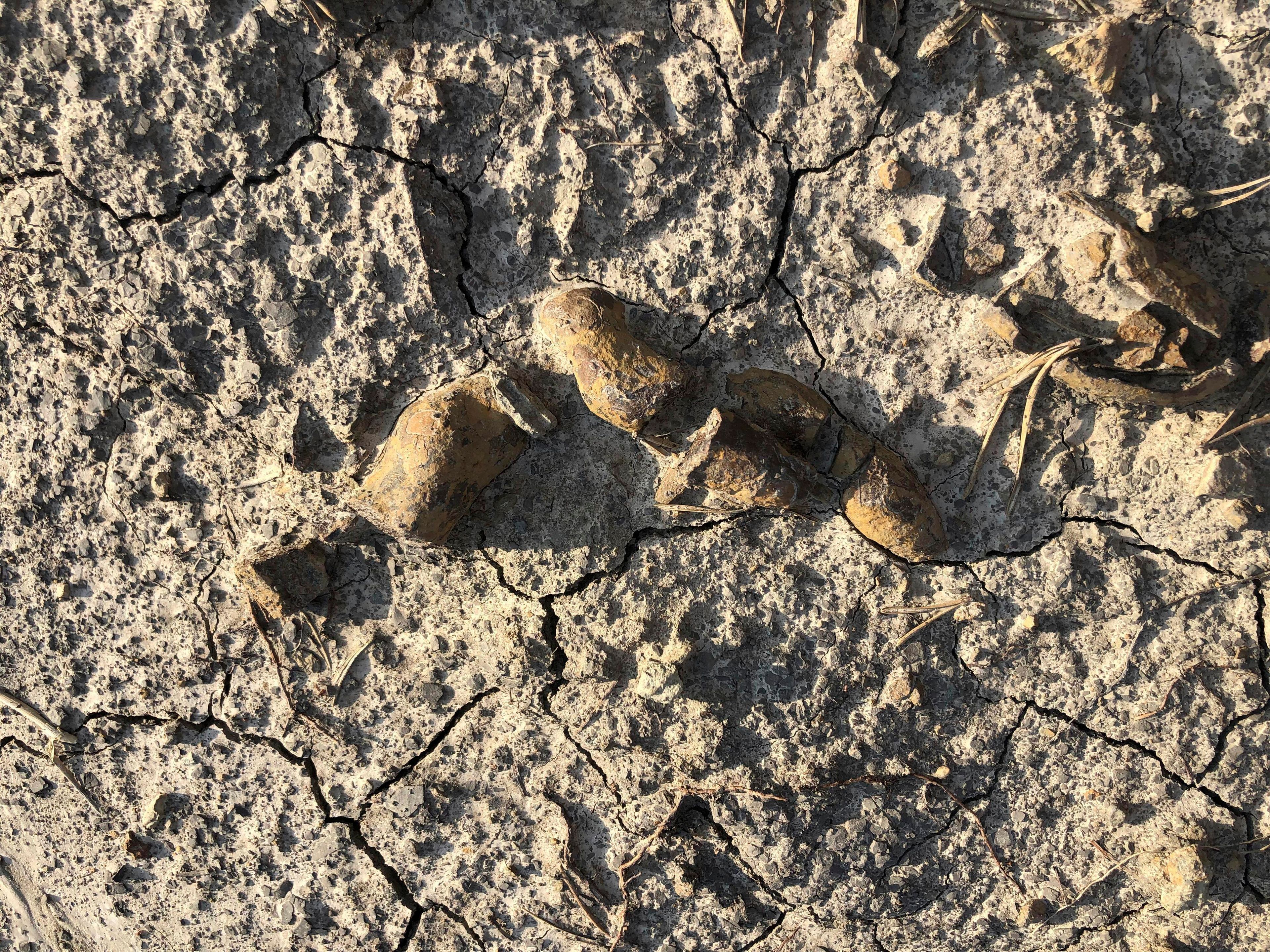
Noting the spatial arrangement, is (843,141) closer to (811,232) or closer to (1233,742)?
(811,232)

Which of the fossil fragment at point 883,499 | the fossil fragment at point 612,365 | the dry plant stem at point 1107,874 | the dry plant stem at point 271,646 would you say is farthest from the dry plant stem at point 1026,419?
the dry plant stem at point 271,646

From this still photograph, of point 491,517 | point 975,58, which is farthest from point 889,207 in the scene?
point 491,517

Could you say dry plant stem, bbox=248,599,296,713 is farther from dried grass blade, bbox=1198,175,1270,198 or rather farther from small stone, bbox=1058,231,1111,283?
dried grass blade, bbox=1198,175,1270,198

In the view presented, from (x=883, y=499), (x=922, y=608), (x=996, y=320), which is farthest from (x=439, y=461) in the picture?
(x=996, y=320)

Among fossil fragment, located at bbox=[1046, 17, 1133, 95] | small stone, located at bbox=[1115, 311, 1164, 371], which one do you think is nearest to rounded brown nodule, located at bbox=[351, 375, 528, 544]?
small stone, located at bbox=[1115, 311, 1164, 371]

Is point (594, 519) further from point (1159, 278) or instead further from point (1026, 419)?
point (1159, 278)

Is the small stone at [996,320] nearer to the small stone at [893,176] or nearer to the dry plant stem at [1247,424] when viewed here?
the small stone at [893,176]
